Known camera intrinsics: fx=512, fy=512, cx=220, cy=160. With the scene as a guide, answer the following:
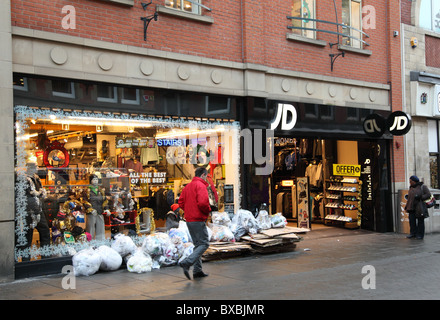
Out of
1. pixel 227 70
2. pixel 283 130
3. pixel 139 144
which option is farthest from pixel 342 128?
pixel 139 144

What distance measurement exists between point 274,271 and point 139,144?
12.8 feet

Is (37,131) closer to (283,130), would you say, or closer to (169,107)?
(169,107)

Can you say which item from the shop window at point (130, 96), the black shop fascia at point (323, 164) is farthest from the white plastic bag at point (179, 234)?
the shop window at point (130, 96)

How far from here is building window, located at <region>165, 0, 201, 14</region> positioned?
11.2m

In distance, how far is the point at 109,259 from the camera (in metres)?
9.23

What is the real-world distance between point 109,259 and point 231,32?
240 inches

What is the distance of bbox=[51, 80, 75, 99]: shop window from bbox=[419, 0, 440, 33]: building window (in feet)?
39.8

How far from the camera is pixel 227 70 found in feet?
39.4

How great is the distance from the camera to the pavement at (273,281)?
7289mm

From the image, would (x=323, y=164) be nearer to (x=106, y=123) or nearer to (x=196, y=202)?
(x=106, y=123)

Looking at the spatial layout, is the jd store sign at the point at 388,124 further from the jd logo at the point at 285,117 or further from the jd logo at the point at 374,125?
the jd logo at the point at 285,117

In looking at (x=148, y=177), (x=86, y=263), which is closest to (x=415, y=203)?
(x=148, y=177)
